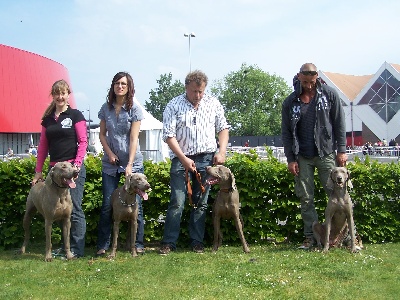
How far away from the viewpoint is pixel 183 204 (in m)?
6.40

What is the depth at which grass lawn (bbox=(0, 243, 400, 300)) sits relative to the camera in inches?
173

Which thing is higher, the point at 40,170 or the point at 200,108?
the point at 200,108

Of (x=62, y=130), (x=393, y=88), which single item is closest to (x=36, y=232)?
(x=62, y=130)


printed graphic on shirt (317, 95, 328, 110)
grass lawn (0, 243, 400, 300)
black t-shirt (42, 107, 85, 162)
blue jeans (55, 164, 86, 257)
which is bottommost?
grass lawn (0, 243, 400, 300)

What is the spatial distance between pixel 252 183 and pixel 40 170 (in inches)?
115

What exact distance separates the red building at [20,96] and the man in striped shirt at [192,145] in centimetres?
2783

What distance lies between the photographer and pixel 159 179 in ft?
23.1

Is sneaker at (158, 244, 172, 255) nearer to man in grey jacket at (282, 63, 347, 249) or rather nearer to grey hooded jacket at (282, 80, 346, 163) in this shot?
man in grey jacket at (282, 63, 347, 249)

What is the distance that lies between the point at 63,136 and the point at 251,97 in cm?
6603

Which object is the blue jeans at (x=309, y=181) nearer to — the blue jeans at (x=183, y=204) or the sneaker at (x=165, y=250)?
the blue jeans at (x=183, y=204)

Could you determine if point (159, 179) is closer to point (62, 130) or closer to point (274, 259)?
point (62, 130)

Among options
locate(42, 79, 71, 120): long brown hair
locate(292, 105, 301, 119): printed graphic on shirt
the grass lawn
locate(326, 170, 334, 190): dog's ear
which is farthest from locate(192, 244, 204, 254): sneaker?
locate(42, 79, 71, 120): long brown hair

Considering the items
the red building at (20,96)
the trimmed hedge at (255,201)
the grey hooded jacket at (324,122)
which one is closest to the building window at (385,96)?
the red building at (20,96)

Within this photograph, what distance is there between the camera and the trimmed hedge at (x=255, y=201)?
693 cm
